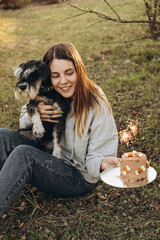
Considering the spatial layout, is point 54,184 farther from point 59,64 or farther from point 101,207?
point 59,64

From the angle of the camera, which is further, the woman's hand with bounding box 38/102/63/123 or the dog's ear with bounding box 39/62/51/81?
the woman's hand with bounding box 38/102/63/123

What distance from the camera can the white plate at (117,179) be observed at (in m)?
2.47

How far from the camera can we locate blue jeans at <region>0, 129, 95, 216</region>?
277 centimetres

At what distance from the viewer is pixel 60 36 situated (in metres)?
9.57

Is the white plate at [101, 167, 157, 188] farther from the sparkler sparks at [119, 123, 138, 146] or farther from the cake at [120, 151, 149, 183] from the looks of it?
the sparkler sparks at [119, 123, 138, 146]

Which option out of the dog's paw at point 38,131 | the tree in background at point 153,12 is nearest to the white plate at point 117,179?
the dog's paw at point 38,131

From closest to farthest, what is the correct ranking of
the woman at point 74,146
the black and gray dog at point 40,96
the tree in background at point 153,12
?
the woman at point 74,146
the black and gray dog at point 40,96
the tree in background at point 153,12

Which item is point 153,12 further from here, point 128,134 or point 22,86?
point 22,86

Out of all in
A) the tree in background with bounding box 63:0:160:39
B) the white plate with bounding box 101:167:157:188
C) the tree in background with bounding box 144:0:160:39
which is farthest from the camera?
the tree in background with bounding box 144:0:160:39

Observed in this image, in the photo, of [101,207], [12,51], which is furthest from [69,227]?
[12,51]

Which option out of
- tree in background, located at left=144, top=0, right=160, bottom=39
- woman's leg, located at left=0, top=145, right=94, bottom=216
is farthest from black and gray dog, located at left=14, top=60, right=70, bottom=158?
tree in background, located at left=144, top=0, right=160, bottom=39

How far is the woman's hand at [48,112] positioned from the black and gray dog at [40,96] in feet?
0.16

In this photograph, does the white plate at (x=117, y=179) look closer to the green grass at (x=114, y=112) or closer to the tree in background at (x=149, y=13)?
the green grass at (x=114, y=112)

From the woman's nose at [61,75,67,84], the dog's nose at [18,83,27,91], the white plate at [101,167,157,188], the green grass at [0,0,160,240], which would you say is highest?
the woman's nose at [61,75,67,84]
